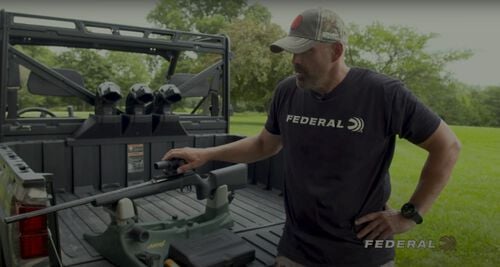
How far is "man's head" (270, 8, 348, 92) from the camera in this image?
1921 mm

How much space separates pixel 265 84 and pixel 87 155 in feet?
51.0

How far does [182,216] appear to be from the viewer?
3.65 meters

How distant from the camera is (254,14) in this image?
2580cm

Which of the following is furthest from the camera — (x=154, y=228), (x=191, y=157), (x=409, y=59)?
(x=409, y=59)

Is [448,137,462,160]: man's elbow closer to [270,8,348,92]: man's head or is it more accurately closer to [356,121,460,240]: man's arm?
[356,121,460,240]: man's arm

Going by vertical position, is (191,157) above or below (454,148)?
below

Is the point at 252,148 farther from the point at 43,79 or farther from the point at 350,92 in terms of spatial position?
the point at 43,79

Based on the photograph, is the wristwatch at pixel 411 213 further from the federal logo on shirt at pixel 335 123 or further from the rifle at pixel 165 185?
the rifle at pixel 165 185

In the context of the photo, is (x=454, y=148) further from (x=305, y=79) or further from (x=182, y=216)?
(x=182, y=216)

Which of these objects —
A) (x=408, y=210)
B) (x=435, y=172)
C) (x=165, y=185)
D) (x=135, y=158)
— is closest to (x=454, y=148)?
(x=435, y=172)

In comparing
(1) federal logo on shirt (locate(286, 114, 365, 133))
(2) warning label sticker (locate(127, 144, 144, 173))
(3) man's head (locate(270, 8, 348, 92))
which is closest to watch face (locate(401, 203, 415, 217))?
(1) federal logo on shirt (locate(286, 114, 365, 133))

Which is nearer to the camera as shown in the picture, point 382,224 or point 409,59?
point 382,224

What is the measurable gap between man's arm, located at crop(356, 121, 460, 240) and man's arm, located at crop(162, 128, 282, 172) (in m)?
0.76

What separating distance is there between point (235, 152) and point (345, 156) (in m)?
0.82
